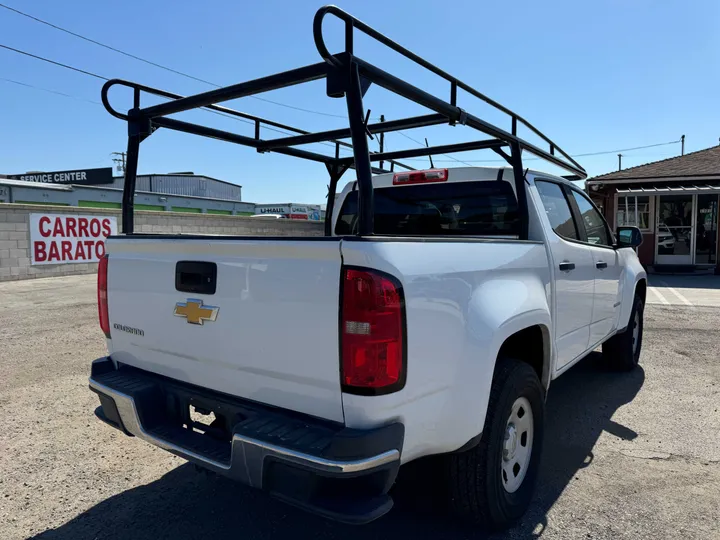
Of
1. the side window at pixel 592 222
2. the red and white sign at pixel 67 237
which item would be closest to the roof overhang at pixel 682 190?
the side window at pixel 592 222

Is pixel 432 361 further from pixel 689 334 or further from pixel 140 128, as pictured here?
pixel 689 334

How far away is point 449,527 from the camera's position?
267cm

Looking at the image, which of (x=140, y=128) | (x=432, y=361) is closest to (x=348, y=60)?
(x=432, y=361)

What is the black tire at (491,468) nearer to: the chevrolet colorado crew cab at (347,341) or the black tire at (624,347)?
the chevrolet colorado crew cab at (347,341)

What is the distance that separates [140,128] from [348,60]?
5.58 feet

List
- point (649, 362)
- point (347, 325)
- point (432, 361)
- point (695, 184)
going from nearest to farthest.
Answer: point (347, 325) < point (432, 361) < point (649, 362) < point (695, 184)

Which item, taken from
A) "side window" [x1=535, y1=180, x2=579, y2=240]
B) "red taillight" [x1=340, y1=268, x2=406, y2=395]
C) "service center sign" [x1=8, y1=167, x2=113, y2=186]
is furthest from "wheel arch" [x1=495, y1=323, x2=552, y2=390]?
"service center sign" [x1=8, y1=167, x2=113, y2=186]

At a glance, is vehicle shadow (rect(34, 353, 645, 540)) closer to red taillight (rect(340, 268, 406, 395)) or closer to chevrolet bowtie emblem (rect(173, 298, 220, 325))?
red taillight (rect(340, 268, 406, 395))

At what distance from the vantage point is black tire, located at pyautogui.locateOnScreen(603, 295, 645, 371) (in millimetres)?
5293

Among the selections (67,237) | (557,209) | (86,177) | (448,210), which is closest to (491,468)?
(448,210)

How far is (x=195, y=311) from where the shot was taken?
2.42 metres

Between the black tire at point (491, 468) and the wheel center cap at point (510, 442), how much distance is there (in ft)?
0.54

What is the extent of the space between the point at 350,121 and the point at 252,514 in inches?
83.3

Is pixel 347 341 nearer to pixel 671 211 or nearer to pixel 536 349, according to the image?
pixel 536 349
